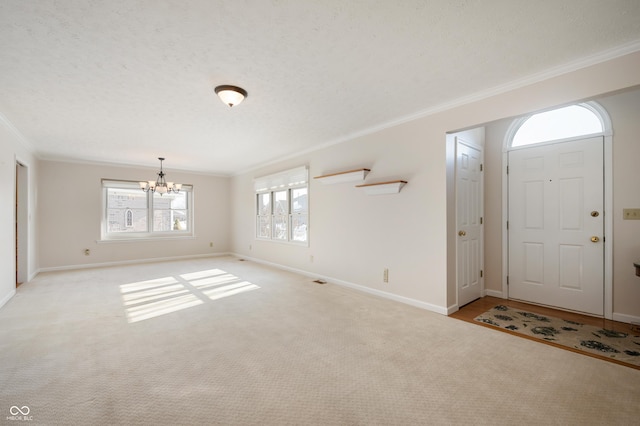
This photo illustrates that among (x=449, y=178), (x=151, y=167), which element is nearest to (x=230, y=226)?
(x=151, y=167)

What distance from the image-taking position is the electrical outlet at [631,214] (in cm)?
295

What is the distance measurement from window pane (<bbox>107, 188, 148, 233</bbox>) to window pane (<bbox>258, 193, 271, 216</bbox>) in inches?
118

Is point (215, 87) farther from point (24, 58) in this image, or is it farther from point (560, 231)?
point (560, 231)

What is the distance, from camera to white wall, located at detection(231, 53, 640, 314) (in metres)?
2.48

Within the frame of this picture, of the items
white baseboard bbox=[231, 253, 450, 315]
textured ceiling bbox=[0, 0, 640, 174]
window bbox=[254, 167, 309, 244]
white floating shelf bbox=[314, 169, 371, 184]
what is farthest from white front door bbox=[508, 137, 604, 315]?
window bbox=[254, 167, 309, 244]

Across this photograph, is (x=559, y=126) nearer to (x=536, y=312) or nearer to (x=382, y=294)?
(x=536, y=312)

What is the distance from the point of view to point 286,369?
2127 millimetres

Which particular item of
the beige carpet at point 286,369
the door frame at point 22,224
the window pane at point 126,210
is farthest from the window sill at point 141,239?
the beige carpet at point 286,369

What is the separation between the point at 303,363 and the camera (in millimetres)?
2211

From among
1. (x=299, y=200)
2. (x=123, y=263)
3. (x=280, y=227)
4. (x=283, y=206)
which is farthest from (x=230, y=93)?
(x=123, y=263)

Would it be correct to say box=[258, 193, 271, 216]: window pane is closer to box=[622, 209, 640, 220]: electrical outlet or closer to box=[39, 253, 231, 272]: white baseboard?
box=[39, 253, 231, 272]: white baseboard

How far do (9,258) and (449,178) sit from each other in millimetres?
5930

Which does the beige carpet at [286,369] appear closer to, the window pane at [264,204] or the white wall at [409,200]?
the white wall at [409,200]

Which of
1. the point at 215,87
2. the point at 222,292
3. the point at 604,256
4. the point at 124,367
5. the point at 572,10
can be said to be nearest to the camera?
the point at 572,10
